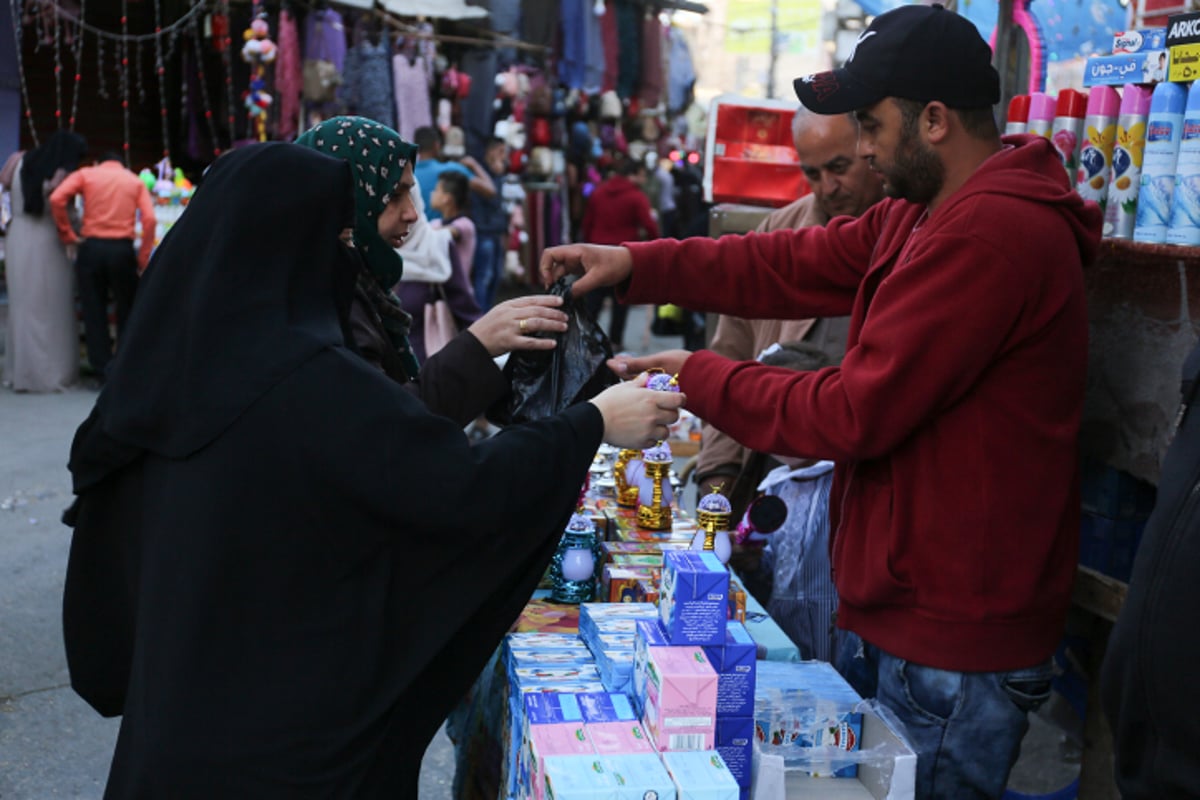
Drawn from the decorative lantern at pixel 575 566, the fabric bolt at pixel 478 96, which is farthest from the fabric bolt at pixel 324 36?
the decorative lantern at pixel 575 566

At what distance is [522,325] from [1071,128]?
1.40 meters

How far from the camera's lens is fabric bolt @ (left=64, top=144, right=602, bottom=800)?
1702 millimetres

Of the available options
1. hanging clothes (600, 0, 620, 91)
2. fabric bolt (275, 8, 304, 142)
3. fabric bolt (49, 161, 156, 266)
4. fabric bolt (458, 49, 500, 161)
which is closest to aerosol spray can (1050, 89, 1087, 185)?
fabric bolt (49, 161, 156, 266)

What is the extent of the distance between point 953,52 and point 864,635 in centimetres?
114

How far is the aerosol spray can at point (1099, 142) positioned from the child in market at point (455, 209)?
567cm

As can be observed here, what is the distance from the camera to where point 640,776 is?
1713 mm

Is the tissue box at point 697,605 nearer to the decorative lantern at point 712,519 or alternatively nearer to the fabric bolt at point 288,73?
the decorative lantern at point 712,519

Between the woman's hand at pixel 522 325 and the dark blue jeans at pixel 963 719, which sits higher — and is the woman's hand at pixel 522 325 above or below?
above

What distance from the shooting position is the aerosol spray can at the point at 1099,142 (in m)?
2.57

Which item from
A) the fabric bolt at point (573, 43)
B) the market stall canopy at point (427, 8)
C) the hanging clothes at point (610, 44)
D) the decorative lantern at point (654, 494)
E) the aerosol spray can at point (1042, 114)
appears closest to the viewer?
the aerosol spray can at point (1042, 114)

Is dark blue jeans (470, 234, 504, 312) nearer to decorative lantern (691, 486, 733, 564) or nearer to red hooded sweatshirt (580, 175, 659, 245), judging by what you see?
red hooded sweatshirt (580, 175, 659, 245)

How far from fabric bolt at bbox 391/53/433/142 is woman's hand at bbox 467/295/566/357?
8171 millimetres

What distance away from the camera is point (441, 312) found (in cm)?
747

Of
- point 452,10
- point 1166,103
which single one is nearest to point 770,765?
point 1166,103
